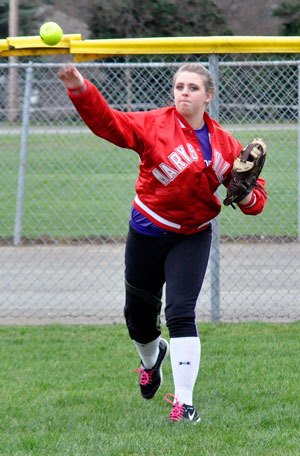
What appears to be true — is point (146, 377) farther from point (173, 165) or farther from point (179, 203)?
point (173, 165)

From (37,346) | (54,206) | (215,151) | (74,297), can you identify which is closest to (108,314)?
(74,297)

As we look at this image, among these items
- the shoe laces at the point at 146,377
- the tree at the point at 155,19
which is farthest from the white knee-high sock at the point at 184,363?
the tree at the point at 155,19

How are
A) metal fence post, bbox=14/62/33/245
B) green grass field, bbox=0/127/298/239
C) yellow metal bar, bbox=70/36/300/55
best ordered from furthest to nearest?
1. green grass field, bbox=0/127/298/239
2. metal fence post, bbox=14/62/33/245
3. yellow metal bar, bbox=70/36/300/55

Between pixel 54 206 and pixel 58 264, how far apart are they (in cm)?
364

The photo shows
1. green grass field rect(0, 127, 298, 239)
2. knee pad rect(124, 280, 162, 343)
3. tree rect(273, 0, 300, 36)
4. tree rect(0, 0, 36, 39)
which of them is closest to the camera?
knee pad rect(124, 280, 162, 343)

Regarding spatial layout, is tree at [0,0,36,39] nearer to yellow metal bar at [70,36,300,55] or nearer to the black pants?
yellow metal bar at [70,36,300,55]

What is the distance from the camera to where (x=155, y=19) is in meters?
31.1

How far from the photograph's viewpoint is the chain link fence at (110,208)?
28.0ft

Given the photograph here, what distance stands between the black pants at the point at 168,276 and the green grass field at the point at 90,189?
5.22m

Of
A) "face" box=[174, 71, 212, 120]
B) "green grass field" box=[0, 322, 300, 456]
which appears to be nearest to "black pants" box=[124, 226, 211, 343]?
"green grass field" box=[0, 322, 300, 456]

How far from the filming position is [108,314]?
841 centimetres

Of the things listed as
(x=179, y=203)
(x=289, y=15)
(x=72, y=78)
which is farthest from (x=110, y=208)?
(x=289, y=15)

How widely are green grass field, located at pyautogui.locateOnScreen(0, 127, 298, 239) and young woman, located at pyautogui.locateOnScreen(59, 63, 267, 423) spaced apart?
5.23 m

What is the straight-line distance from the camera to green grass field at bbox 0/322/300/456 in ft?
15.7
